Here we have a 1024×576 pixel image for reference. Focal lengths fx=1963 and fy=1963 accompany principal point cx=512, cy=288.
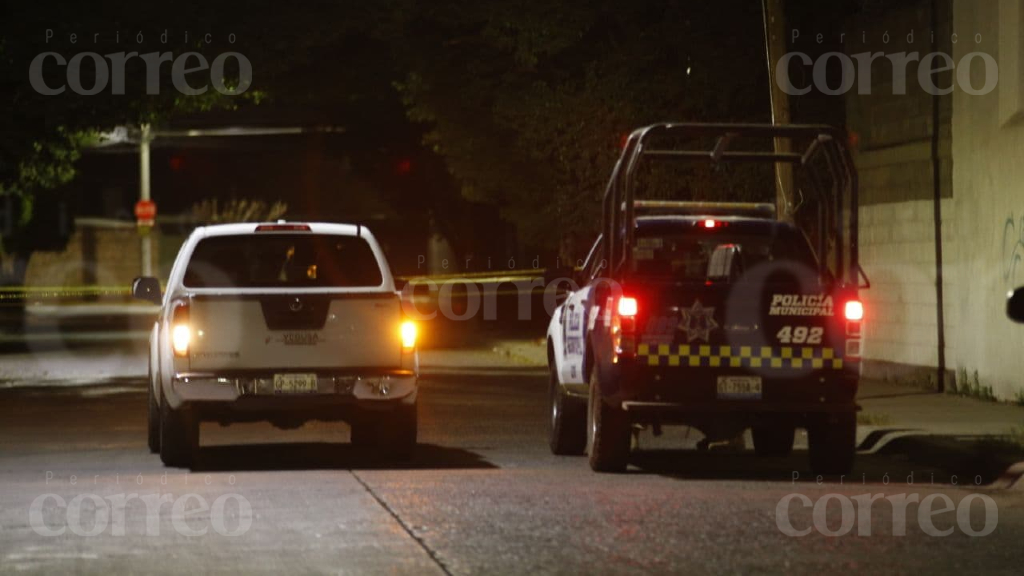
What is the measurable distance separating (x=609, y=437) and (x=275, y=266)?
3.49 metres

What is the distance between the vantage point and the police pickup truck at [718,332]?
1372cm

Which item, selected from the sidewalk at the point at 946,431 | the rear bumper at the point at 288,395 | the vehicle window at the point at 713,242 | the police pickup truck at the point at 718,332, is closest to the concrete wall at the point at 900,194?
the sidewalk at the point at 946,431

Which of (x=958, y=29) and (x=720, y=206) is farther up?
(x=958, y=29)

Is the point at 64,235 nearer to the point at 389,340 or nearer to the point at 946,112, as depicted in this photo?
the point at 946,112

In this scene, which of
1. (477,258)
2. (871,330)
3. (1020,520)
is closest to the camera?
(1020,520)

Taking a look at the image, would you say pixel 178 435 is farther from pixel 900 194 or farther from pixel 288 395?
pixel 900 194

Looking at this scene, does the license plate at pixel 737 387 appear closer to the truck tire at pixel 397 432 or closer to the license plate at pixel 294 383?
the truck tire at pixel 397 432

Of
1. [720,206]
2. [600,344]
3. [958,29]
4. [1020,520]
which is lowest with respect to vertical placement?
[1020,520]

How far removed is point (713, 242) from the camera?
14727mm

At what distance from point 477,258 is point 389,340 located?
48902 mm

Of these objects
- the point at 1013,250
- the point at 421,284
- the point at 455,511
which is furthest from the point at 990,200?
the point at 421,284

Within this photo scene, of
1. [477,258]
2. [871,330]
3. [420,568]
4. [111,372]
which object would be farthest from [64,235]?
[420,568]

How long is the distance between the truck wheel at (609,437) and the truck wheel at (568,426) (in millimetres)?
1377

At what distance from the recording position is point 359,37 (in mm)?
40031
